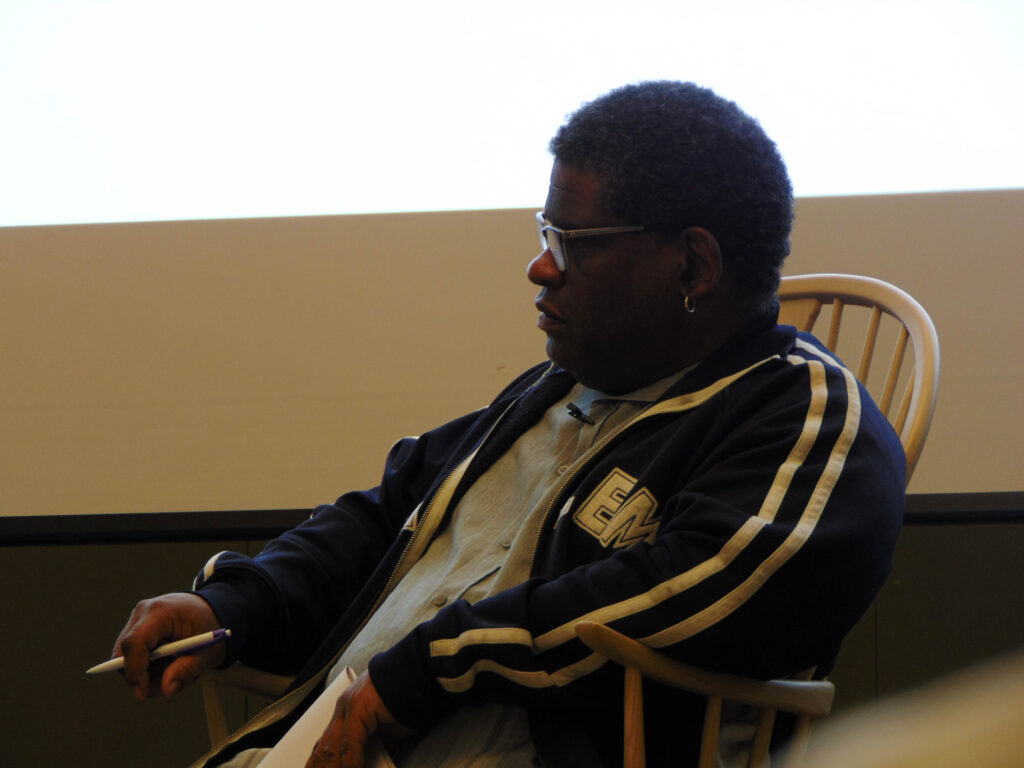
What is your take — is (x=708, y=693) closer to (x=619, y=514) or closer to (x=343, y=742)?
(x=619, y=514)

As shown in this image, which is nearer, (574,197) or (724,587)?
(724,587)

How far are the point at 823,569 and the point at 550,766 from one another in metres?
0.30

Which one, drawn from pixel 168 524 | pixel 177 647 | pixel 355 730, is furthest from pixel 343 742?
pixel 168 524

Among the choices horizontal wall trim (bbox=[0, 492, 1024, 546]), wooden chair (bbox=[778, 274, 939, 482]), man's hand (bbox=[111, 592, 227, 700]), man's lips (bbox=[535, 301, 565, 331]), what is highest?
man's lips (bbox=[535, 301, 565, 331])

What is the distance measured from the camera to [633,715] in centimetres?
86

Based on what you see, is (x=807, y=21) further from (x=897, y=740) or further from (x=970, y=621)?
(x=897, y=740)

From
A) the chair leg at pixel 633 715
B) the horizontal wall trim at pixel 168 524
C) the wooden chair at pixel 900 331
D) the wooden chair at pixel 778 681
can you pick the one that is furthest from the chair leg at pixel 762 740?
the horizontal wall trim at pixel 168 524

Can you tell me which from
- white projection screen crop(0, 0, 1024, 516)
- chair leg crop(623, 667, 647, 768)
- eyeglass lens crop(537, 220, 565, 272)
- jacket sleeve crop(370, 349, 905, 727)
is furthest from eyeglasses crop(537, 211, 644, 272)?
white projection screen crop(0, 0, 1024, 516)

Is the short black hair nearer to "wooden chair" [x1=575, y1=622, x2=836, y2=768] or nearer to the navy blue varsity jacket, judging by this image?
the navy blue varsity jacket

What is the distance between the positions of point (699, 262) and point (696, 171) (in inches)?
3.8

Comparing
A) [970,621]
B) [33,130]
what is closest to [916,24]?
[970,621]

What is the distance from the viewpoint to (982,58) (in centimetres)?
182

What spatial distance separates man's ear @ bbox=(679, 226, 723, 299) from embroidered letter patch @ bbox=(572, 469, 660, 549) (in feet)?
0.75

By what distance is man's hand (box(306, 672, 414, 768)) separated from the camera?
910 millimetres
